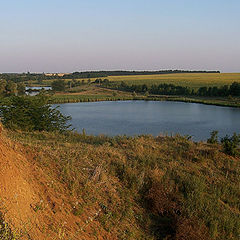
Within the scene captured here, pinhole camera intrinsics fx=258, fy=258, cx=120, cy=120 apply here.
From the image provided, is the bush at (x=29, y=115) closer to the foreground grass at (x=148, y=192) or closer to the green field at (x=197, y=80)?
the foreground grass at (x=148, y=192)

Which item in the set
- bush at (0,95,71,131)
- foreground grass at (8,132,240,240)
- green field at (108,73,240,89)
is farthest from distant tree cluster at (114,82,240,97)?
foreground grass at (8,132,240,240)

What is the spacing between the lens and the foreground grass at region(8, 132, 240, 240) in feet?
18.3

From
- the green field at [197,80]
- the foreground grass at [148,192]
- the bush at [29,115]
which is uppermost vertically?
the green field at [197,80]

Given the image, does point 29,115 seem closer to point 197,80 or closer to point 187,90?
point 187,90

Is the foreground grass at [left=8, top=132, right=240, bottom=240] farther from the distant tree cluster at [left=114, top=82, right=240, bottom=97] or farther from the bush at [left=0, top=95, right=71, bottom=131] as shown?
the distant tree cluster at [left=114, top=82, right=240, bottom=97]

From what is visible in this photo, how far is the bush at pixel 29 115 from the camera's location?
48.2 ft

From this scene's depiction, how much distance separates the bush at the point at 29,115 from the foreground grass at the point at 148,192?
783 cm

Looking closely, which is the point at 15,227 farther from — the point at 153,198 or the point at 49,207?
the point at 153,198

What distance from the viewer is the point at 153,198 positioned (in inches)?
Result: 252

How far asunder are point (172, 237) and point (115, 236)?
127 centimetres

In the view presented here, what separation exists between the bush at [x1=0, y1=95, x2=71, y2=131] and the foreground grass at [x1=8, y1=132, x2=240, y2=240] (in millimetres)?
7832

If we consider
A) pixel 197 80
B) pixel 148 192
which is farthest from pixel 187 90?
pixel 148 192

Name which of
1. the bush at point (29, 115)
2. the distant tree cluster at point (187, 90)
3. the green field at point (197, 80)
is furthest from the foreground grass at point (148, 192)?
the green field at point (197, 80)

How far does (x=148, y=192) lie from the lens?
263 inches
